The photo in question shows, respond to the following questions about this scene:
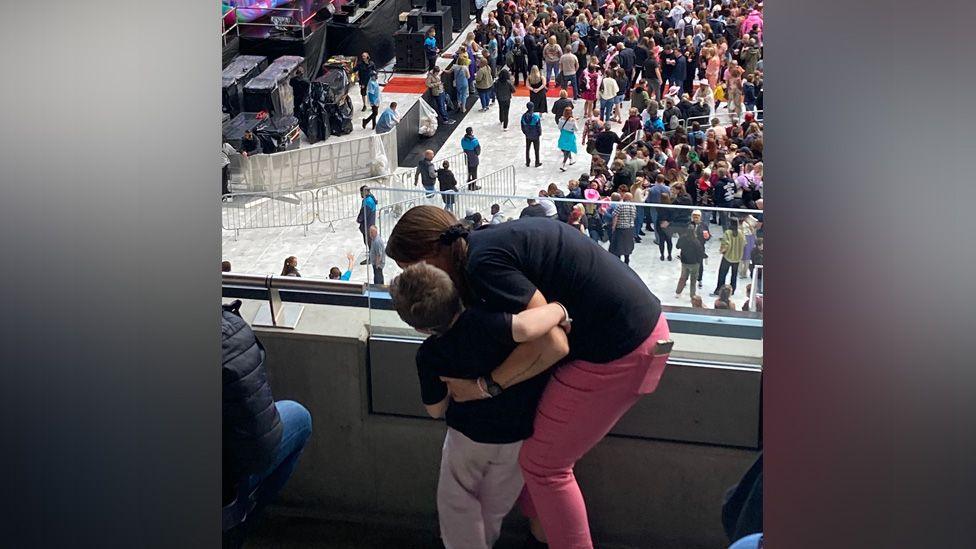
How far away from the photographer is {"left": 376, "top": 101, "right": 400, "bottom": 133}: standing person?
66.0 ft

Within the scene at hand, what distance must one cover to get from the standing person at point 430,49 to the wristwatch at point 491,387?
892 inches

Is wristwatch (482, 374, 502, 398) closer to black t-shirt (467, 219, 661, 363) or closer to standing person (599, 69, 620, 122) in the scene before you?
black t-shirt (467, 219, 661, 363)

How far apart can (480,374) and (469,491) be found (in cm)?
41

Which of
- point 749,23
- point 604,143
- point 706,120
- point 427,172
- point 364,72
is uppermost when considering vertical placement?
point 749,23

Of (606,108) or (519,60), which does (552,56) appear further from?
(606,108)

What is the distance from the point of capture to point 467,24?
92.8 ft

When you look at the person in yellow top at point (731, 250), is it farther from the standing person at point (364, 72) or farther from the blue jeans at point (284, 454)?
the standing person at point (364, 72)

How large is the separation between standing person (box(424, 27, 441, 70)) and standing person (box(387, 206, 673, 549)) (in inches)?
889

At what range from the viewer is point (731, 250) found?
281cm

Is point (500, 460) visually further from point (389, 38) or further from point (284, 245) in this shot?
point (389, 38)
